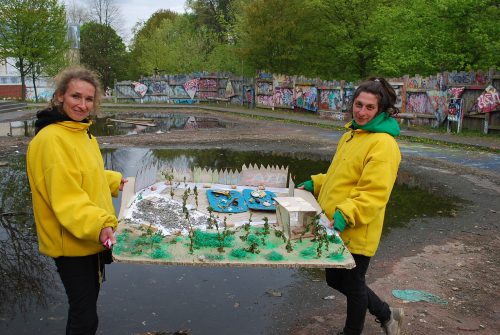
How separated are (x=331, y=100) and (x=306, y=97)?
263 centimetres

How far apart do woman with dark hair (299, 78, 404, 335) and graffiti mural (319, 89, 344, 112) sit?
21765 mm

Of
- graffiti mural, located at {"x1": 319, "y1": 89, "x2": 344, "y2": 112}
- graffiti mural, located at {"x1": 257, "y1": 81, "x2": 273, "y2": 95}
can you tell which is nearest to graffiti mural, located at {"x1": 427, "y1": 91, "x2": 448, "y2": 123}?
graffiti mural, located at {"x1": 319, "y1": 89, "x2": 344, "y2": 112}

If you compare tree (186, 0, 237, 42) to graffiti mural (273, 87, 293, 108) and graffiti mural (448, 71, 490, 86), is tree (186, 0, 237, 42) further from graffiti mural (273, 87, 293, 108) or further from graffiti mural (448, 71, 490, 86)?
graffiti mural (448, 71, 490, 86)

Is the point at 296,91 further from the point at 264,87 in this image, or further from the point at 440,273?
the point at 440,273

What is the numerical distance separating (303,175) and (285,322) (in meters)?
6.43

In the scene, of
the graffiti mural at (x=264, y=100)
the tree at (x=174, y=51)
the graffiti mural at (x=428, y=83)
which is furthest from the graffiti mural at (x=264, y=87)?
the graffiti mural at (x=428, y=83)

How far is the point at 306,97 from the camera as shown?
2777 cm

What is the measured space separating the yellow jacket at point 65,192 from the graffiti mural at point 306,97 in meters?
24.9

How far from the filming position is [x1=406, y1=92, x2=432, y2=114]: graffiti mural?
19672 mm

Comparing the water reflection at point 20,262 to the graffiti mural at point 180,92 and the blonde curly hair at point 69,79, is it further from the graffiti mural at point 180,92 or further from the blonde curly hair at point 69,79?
the graffiti mural at point 180,92

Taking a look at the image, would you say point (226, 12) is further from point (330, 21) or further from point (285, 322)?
point (285, 322)

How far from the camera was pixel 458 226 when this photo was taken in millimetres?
6879

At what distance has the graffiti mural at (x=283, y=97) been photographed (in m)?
29.6

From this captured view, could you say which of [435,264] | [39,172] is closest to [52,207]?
[39,172]
